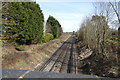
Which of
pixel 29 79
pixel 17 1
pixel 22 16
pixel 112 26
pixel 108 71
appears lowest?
pixel 108 71

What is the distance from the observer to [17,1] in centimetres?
2161

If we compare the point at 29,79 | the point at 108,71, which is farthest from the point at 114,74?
the point at 29,79

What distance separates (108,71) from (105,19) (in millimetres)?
6544

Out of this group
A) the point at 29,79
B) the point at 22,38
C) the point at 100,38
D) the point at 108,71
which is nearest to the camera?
the point at 29,79

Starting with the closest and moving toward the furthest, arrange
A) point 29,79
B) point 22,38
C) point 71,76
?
point 29,79 < point 71,76 < point 22,38

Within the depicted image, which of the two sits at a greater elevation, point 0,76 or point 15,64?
point 0,76

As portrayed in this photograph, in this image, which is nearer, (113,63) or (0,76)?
(0,76)

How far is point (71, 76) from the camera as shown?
3516 mm

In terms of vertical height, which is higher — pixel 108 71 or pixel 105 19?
pixel 105 19

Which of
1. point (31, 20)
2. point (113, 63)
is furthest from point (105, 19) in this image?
point (31, 20)

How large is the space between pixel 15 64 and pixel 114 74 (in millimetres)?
8385

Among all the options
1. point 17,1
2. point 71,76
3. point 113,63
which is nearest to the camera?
point 71,76

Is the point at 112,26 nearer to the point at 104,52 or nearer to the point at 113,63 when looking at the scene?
the point at 104,52

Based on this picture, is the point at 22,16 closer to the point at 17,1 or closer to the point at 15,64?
the point at 17,1
